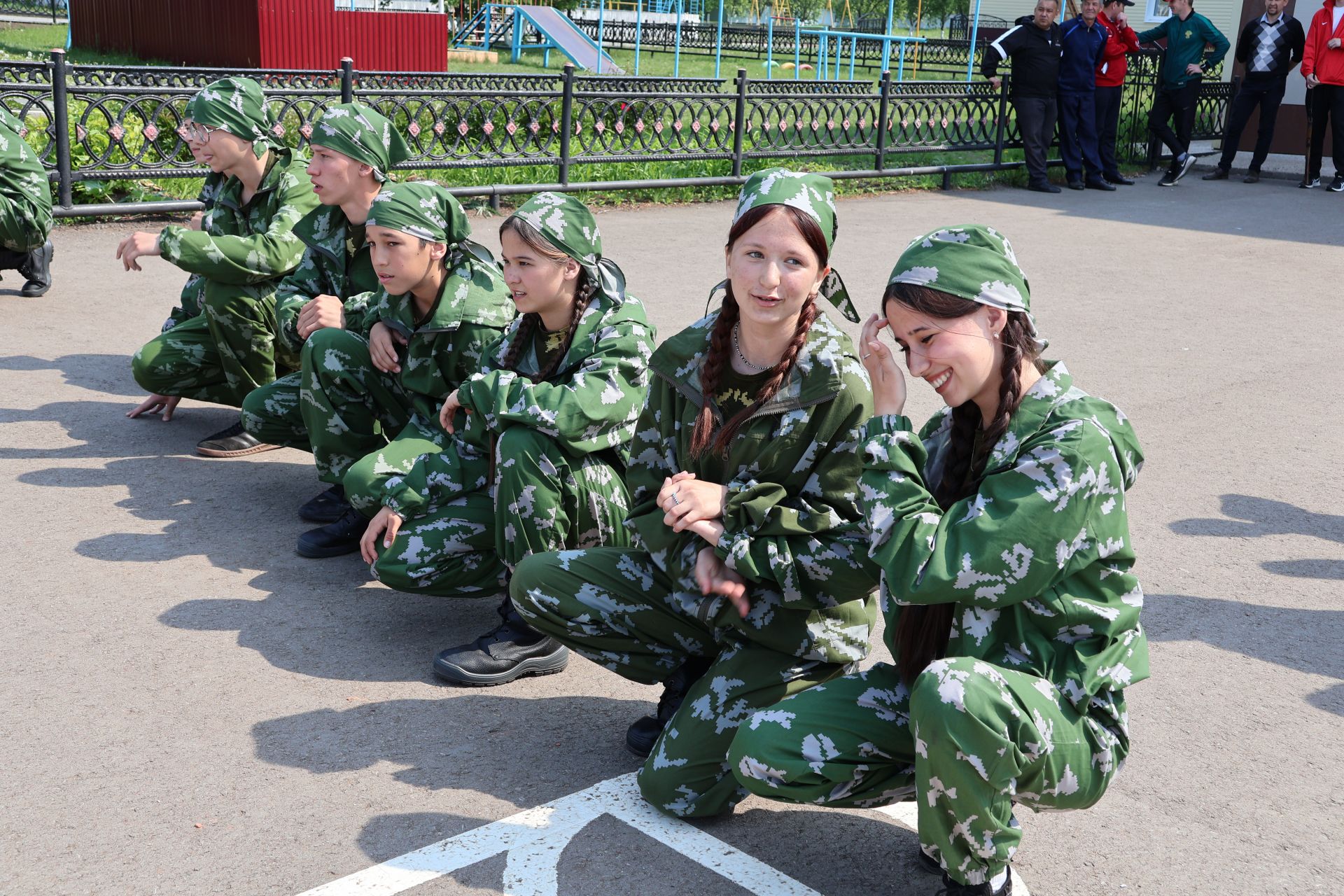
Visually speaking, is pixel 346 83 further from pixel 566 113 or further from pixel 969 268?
pixel 969 268

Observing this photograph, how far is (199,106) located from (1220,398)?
520 centimetres

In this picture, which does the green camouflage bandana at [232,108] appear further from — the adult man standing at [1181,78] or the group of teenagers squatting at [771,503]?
the adult man standing at [1181,78]

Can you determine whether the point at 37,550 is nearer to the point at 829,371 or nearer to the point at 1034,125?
the point at 829,371

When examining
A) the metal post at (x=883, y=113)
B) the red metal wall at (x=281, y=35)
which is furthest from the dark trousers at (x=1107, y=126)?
the red metal wall at (x=281, y=35)

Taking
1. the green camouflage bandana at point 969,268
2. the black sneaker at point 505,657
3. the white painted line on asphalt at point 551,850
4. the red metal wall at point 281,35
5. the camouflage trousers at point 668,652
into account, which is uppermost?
the red metal wall at point 281,35

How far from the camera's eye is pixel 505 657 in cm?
370

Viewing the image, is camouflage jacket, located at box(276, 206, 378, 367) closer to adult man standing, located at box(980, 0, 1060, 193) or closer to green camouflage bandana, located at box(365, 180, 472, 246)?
green camouflage bandana, located at box(365, 180, 472, 246)

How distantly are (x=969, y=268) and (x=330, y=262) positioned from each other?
320 cm

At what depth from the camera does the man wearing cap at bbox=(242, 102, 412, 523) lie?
478 centimetres

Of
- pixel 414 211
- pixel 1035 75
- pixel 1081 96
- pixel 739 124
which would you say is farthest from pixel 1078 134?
pixel 414 211

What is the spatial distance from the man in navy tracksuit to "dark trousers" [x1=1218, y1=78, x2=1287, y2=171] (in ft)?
6.49

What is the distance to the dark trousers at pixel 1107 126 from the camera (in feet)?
49.3

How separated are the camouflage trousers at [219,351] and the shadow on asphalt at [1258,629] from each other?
3605 millimetres

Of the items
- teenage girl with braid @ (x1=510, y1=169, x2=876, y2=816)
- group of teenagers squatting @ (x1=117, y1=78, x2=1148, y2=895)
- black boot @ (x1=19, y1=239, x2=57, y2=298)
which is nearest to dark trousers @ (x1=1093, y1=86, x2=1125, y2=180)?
black boot @ (x1=19, y1=239, x2=57, y2=298)
